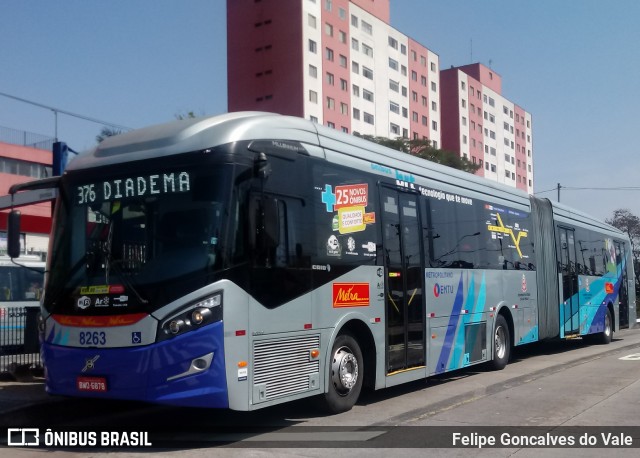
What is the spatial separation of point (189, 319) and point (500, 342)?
8845 mm

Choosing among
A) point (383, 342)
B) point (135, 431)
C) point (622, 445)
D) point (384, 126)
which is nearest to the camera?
point (622, 445)

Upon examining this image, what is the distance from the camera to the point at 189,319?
754cm

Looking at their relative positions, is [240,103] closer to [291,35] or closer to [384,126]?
[291,35]

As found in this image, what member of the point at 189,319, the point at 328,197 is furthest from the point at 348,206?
the point at 189,319

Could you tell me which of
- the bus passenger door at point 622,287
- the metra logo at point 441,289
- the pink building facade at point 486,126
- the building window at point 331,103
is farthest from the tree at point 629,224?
the metra logo at point 441,289

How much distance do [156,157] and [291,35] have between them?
51.4 m

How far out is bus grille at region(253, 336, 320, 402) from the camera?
801 centimetres

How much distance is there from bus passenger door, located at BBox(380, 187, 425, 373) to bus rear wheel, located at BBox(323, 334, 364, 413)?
71cm

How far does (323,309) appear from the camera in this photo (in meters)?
9.12

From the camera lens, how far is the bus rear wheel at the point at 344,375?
930 centimetres

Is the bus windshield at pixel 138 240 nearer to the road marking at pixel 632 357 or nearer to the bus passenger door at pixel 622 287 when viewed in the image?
the road marking at pixel 632 357

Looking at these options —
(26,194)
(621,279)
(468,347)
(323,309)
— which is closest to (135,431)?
(323,309)

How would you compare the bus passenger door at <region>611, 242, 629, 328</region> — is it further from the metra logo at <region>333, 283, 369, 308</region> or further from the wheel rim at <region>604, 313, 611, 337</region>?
the metra logo at <region>333, 283, 369, 308</region>

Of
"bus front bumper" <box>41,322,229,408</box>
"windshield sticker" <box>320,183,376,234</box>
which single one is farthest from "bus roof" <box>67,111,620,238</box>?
"bus front bumper" <box>41,322,229,408</box>
